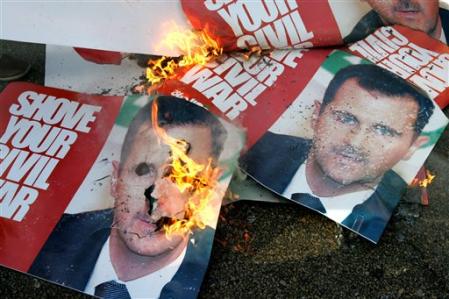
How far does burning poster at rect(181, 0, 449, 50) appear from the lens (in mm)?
1597

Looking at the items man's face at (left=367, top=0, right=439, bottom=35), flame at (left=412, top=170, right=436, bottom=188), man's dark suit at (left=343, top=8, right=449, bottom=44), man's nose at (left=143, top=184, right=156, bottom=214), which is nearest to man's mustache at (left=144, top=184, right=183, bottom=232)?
man's nose at (left=143, top=184, right=156, bottom=214)

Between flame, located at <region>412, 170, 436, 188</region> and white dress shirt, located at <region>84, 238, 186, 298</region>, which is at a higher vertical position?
white dress shirt, located at <region>84, 238, 186, 298</region>

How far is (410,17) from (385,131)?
1.65 feet

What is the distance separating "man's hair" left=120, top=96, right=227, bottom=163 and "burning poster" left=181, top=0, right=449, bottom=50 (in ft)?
0.99

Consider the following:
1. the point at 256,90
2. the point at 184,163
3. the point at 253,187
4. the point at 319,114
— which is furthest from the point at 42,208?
the point at 319,114

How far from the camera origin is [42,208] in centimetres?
135

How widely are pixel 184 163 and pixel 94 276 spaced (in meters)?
0.34

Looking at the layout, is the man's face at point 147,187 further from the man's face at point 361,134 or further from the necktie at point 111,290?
the man's face at point 361,134

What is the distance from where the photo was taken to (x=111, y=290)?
47.4 inches

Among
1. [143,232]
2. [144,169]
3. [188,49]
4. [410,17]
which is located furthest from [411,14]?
[143,232]

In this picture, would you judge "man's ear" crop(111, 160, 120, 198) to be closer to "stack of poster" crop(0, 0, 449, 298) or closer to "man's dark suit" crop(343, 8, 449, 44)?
"stack of poster" crop(0, 0, 449, 298)

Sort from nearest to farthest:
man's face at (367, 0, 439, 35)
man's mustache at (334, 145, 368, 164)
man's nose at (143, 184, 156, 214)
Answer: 1. man's nose at (143, 184, 156, 214)
2. man's mustache at (334, 145, 368, 164)
3. man's face at (367, 0, 439, 35)

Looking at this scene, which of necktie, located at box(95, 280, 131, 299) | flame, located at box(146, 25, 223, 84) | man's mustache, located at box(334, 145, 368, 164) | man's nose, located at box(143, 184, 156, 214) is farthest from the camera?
flame, located at box(146, 25, 223, 84)

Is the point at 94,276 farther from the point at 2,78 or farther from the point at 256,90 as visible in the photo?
the point at 2,78
